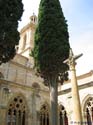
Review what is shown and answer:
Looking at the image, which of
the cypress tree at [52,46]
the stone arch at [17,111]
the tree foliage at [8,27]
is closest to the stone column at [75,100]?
the cypress tree at [52,46]

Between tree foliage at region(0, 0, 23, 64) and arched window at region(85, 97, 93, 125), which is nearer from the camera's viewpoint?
tree foliage at region(0, 0, 23, 64)

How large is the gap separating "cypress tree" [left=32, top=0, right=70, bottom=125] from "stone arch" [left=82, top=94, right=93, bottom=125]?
458 centimetres

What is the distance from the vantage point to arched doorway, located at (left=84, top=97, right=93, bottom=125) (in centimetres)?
1387

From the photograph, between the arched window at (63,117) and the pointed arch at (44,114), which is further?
the arched window at (63,117)

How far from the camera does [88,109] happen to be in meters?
14.2

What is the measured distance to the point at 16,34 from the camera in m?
9.54

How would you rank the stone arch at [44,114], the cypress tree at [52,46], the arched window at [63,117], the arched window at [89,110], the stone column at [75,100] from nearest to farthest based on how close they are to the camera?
the stone column at [75,100], the cypress tree at [52,46], the arched window at [89,110], the stone arch at [44,114], the arched window at [63,117]

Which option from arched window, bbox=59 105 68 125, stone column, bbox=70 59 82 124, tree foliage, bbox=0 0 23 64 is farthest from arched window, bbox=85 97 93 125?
tree foliage, bbox=0 0 23 64

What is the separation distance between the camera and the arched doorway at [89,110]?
45.5ft

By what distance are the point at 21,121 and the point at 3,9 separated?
25.2ft

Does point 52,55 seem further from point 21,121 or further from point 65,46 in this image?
point 21,121

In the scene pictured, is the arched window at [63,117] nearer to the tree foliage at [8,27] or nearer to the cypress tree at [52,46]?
the cypress tree at [52,46]

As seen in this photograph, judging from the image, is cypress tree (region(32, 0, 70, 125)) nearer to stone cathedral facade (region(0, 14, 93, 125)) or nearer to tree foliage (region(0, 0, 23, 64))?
stone cathedral facade (region(0, 14, 93, 125))

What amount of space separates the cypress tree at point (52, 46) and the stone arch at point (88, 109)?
4582 mm
